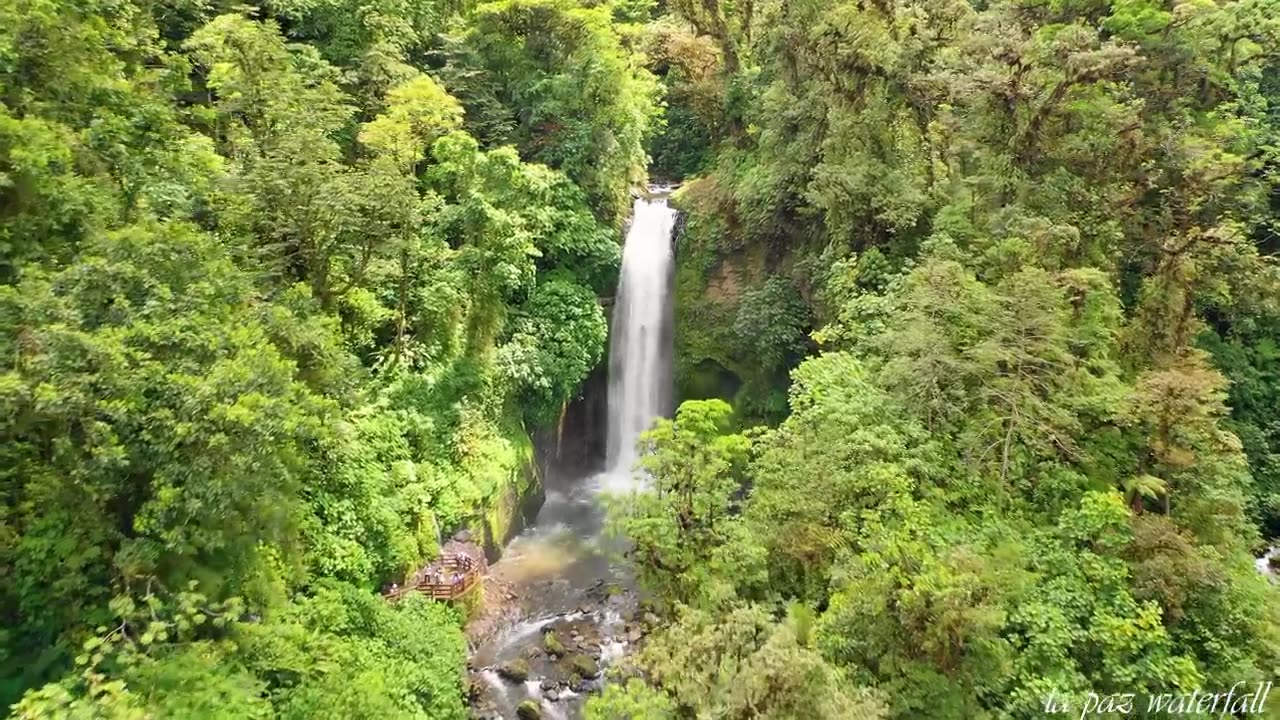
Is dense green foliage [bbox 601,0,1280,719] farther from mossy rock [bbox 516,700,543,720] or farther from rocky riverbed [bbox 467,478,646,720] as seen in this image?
mossy rock [bbox 516,700,543,720]

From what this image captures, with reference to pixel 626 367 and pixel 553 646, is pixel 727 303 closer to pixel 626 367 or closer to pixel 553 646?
pixel 626 367

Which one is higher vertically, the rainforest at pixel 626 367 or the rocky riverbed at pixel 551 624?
the rainforest at pixel 626 367

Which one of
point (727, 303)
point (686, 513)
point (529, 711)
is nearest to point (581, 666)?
point (529, 711)

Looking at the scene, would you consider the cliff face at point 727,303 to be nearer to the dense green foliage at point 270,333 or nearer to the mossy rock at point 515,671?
the dense green foliage at point 270,333

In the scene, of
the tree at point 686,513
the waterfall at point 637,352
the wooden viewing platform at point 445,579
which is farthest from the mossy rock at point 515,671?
the waterfall at point 637,352

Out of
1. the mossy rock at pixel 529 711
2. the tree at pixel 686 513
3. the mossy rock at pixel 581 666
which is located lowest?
the mossy rock at pixel 529 711

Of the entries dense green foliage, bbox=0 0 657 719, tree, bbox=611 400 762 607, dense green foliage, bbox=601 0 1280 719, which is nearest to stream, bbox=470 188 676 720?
tree, bbox=611 400 762 607

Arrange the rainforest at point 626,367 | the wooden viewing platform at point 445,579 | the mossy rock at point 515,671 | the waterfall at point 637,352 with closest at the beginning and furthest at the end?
the rainforest at point 626,367 → the wooden viewing platform at point 445,579 → the mossy rock at point 515,671 → the waterfall at point 637,352
